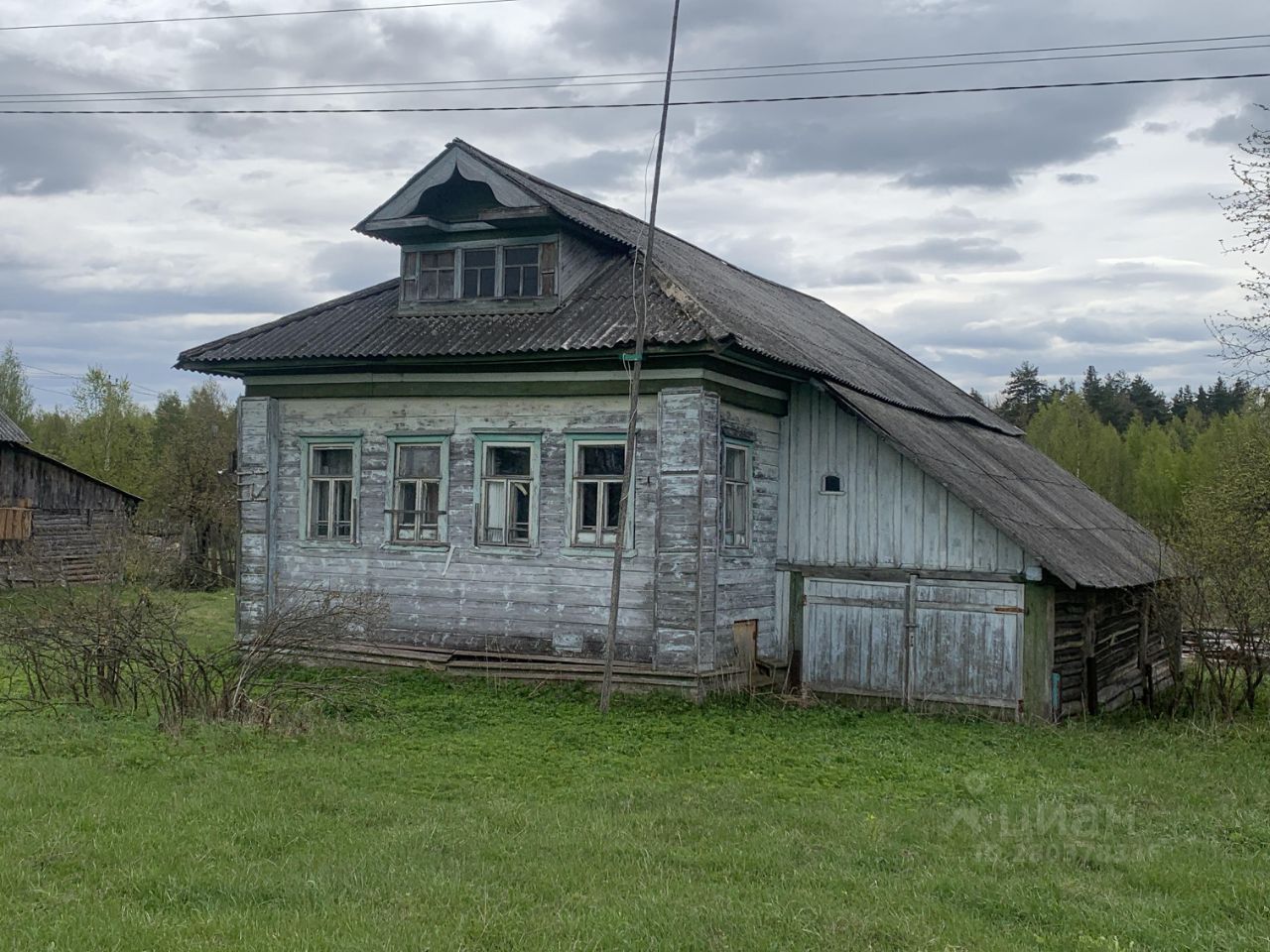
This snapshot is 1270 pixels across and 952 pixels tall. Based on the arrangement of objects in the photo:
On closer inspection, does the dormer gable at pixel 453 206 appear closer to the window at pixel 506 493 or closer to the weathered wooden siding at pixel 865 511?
the window at pixel 506 493

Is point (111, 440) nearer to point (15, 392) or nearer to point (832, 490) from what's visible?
point (15, 392)

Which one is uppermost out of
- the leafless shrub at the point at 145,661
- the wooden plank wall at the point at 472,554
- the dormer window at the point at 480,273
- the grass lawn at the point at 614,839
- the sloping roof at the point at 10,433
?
the dormer window at the point at 480,273

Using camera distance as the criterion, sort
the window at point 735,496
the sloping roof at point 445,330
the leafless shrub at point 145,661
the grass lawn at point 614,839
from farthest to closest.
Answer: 1. the window at point 735,496
2. the sloping roof at point 445,330
3. the leafless shrub at point 145,661
4. the grass lawn at point 614,839

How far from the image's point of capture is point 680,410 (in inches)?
532

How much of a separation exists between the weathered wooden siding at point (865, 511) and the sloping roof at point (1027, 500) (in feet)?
0.88

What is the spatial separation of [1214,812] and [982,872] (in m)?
2.97

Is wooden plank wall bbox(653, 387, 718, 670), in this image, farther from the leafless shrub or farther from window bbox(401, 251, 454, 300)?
window bbox(401, 251, 454, 300)

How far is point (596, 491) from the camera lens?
46.9 feet

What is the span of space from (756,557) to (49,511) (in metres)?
21.9

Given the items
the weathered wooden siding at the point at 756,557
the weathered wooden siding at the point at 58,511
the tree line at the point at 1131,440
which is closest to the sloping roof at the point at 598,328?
the weathered wooden siding at the point at 756,557

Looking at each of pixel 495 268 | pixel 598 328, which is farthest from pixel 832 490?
pixel 495 268

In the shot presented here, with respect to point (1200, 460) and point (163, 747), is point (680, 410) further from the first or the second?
point (1200, 460)

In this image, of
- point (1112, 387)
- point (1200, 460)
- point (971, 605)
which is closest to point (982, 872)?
point (971, 605)

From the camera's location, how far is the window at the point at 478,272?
1560 centimetres
